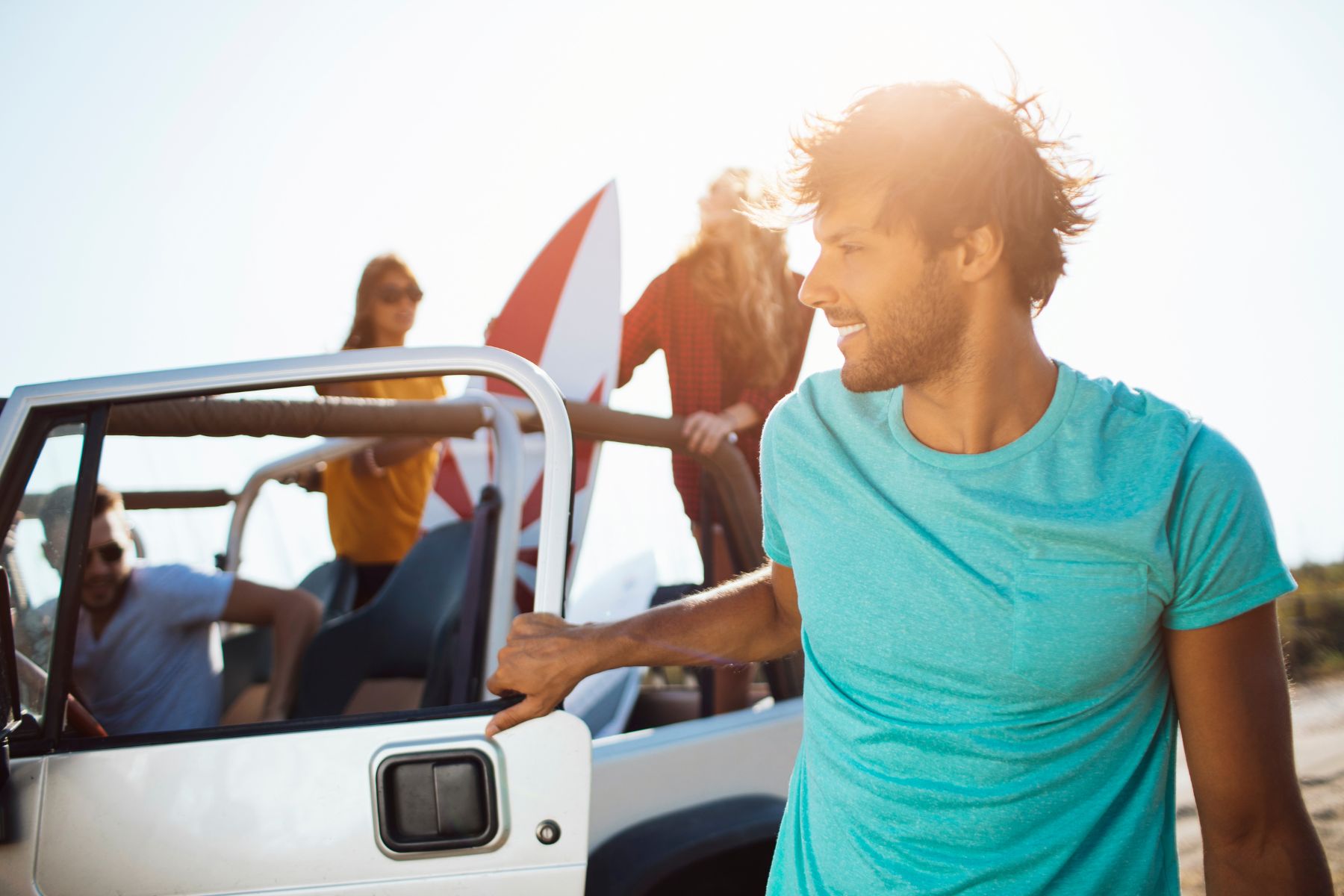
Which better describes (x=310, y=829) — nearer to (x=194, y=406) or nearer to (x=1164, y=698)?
(x=194, y=406)

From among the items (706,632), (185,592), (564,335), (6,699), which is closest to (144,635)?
(185,592)

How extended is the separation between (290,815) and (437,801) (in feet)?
0.80

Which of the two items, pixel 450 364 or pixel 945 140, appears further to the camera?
pixel 450 364

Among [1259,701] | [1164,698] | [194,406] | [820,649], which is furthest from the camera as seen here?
[194,406]

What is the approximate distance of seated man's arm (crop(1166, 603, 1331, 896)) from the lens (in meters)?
1.17

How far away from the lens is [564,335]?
4586 millimetres

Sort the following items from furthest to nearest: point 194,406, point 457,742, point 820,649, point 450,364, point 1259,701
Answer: point 194,406
point 450,364
point 457,742
point 820,649
point 1259,701

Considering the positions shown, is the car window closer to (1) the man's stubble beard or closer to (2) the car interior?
(2) the car interior

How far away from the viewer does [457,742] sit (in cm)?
158

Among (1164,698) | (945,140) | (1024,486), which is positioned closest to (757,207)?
(945,140)

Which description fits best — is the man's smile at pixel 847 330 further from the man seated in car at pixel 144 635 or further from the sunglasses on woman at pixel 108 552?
the sunglasses on woman at pixel 108 552

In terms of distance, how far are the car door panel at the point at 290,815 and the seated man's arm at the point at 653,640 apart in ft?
0.29

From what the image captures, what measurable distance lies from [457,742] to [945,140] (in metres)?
1.15

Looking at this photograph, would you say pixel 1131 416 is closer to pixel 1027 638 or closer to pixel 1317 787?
pixel 1027 638
